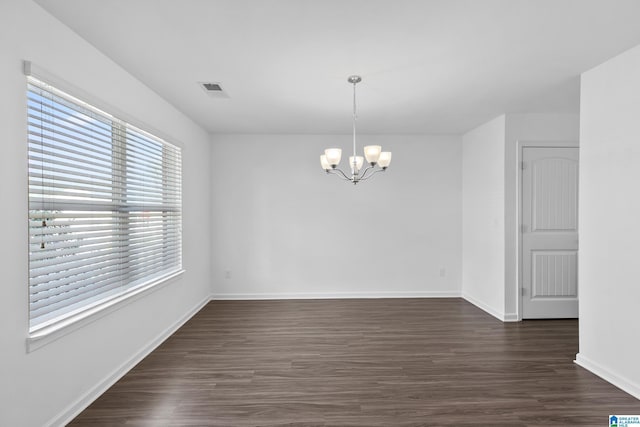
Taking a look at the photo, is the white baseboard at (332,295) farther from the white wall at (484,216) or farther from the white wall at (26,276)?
the white wall at (26,276)

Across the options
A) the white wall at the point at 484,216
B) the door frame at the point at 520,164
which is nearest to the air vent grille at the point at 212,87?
the white wall at the point at 484,216

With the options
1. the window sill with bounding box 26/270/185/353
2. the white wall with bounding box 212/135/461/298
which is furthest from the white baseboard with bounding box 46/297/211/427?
the white wall with bounding box 212/135/461/298

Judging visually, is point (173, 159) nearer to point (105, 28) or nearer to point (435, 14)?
point (105, 28)

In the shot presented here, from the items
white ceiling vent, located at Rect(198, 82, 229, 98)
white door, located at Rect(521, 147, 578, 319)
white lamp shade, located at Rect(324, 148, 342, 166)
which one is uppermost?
white ceiling vent, located at Rect(198, 82, 229, 98)

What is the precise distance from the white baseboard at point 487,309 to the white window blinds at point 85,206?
4.12m

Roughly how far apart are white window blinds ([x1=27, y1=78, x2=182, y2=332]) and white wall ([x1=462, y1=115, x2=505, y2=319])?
13.5ft

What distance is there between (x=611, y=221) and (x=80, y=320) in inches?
159

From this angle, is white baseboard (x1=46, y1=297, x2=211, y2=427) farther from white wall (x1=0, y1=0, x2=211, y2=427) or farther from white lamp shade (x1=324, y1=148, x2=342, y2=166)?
white lamp shade (x1=324, y1=148, x2=342, y2=166)

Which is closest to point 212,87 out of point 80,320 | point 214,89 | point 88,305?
point 214,89

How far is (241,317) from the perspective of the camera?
4.68 meters

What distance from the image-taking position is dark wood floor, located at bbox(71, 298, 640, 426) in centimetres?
242

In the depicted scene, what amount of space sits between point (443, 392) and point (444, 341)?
1147 mm

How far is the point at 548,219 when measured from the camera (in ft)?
14.7

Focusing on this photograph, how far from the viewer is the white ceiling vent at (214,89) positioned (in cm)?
337
